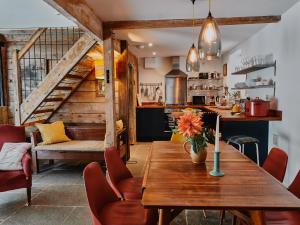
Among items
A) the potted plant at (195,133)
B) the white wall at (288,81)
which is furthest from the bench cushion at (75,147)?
the white wall at (288,81)

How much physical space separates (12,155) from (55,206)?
0.91 m

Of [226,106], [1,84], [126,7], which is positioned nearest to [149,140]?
[226,106]

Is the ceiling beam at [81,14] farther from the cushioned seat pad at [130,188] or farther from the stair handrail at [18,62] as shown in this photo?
the cushioned seat pad at [130,188]

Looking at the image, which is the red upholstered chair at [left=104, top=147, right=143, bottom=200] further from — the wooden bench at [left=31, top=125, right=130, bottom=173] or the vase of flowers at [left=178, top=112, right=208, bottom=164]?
the wooden bench at [left=31, top=125, right=130, bottom=173]

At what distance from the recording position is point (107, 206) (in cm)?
205

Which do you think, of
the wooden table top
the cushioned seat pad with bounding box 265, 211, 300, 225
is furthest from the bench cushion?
the cushioned seat pad with bounding box 265, 211, 300, 225

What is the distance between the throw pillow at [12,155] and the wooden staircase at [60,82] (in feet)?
4.15

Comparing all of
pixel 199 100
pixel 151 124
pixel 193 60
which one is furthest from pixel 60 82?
pixel 199 100

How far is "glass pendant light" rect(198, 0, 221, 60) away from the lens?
2.32m

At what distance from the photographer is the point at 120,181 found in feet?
8.46

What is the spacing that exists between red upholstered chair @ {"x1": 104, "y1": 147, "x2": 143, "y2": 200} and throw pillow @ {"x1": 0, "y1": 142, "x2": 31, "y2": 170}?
1.55 metres

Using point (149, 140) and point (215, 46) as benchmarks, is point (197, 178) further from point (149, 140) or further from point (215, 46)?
point (149, 140)

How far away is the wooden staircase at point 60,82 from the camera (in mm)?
4262

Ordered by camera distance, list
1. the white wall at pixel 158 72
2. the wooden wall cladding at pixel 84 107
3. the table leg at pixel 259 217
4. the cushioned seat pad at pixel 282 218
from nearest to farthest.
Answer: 1. the table leg at pixel 259 217
2. the cushioned seat pad at pixel 282 218
3. the wooden wall cladding at pixel 84 107
4. the white wall at pixel 158 72
